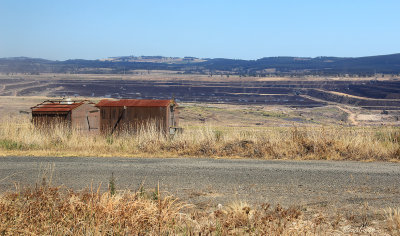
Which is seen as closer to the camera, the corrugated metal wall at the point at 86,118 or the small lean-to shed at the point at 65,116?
the small lean-to shed at the point at 65,116

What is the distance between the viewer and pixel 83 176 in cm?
876

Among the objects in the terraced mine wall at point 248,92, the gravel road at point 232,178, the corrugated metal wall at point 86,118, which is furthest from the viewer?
the terraced mine wall at point 248,92

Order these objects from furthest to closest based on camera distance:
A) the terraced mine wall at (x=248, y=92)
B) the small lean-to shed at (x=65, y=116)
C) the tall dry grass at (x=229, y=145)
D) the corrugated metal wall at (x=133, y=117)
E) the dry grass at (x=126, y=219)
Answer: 1. the terraced mine wall at (x=248, y=92)
2. the corrugated metal wall at (x=133, y=117)
3. the small lean-to shed at (x=65, y=116)
4. the tall dry grass at (x=229, y=145)
5. the dry grass at (x=126, y=219)

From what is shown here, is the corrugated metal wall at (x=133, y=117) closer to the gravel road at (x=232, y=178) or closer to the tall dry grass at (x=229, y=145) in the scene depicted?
the tall dry grass at (x=229, y=145)

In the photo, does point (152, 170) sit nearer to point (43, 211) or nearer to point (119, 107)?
point (43, 211)

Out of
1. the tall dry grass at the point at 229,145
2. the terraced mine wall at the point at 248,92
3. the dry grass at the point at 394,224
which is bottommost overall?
the terraced mine wall at the point at 248,92

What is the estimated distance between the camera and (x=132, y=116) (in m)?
17.6

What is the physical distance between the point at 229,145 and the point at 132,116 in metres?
6.47

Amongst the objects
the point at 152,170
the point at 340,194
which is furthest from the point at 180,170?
the point at 340,194

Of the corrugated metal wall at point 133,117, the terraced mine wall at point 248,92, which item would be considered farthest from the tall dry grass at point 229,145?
the terraced mine wall at point 248,92

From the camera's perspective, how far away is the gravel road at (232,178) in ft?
23.2

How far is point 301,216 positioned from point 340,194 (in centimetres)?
182

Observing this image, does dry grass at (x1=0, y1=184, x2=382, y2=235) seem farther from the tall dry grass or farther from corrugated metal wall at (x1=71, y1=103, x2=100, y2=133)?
corrugated metal wall at (x1=71, y1=103, x2=100, y2=133)

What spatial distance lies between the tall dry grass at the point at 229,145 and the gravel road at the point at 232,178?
93 centimetres
